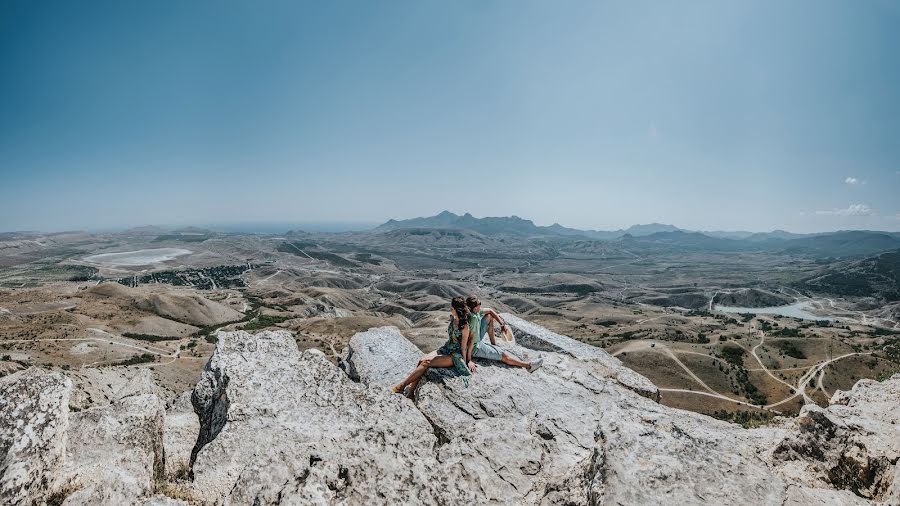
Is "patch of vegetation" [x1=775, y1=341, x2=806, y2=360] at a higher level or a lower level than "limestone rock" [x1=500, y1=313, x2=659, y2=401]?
lower

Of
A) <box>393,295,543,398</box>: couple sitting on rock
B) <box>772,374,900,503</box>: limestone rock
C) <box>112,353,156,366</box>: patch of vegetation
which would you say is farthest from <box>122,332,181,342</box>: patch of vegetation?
<box>772,374,900,503</box>: limestone rock

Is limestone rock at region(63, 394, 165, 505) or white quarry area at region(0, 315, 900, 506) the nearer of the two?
white quarry area at region(0, 315, 900, 506)

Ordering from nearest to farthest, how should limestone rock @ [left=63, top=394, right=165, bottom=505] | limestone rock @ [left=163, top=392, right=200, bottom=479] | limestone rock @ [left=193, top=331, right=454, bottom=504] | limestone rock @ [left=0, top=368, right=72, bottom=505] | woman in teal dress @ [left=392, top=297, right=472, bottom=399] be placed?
1. limestone rock @ [left=0, top=368, right=72, bottom=505]
2. limestone rock @ [left=193, top=331, right=454, bottom=504]
3. limestone rock @ [left=63, top=394, right=165, bottom=505]
4. limestone rock @ [left=163, top=392, right=200, bottom=479]
5. woman in teal dress @ [left=392, top=297, right=472, bottom=399]

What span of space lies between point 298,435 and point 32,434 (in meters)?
4.48

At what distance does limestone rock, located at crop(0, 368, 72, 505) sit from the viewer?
234 inches

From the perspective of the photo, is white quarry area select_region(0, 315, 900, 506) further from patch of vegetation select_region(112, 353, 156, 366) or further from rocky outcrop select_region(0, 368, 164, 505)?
patch of vegetation select_region(112, 353, 156, 366)

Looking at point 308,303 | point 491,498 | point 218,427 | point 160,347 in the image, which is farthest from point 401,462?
point 308,303

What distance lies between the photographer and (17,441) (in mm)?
6320

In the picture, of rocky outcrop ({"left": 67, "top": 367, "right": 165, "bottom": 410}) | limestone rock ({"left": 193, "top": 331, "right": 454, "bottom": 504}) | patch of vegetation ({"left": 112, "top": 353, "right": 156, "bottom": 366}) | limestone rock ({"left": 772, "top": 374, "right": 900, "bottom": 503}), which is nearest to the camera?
limestone rock ({"left": 193, "top": 331, "right": 454, "bottom": 504})

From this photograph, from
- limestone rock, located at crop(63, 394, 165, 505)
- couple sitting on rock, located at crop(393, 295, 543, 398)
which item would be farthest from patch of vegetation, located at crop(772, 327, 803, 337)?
limestone rock, located at crop(63, 394, 165, 505)

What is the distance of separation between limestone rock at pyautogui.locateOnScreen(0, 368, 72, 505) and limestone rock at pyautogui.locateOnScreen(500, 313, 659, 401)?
15.7m

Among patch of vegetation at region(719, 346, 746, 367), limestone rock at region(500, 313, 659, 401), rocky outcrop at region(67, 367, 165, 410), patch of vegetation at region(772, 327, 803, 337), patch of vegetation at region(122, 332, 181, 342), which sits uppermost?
limestone rock at region(500, 313, 659, 401)

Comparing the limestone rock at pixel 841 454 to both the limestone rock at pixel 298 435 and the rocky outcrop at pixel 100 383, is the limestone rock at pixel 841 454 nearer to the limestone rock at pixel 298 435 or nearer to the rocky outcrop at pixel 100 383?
the limestone rock at pixel 298 435

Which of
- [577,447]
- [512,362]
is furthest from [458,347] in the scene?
[577,447]
